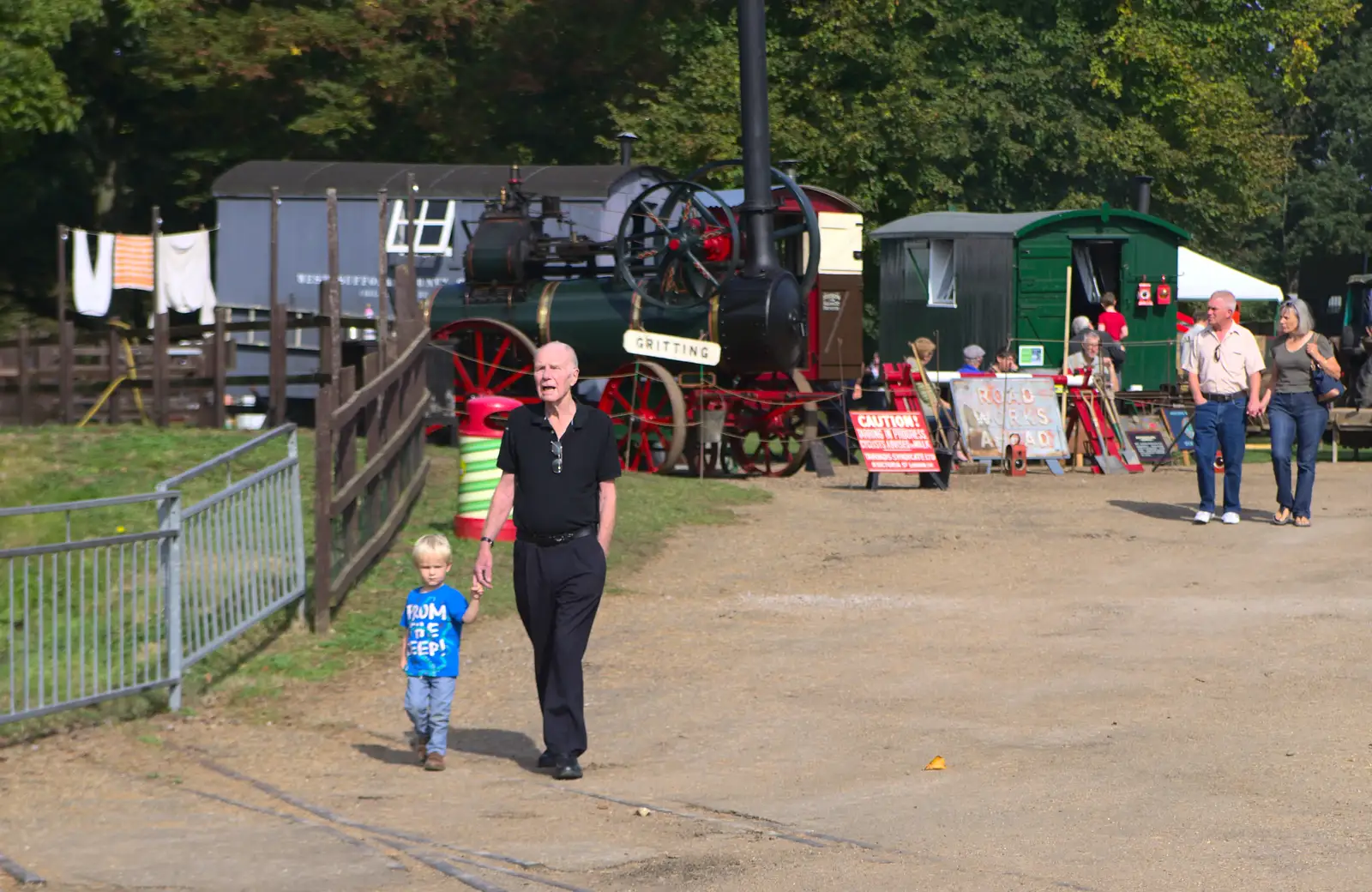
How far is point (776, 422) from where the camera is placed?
2062cm

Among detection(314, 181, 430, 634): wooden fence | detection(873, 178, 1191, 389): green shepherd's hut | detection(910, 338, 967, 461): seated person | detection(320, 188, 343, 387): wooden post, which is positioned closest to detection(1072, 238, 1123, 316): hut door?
detection(873, 178, 1191, 389): green shepherd's hut

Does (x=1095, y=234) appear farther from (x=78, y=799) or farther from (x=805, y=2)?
(x=78, y=799)

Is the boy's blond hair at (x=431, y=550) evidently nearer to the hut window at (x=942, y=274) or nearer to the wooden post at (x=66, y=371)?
the wooden post at (x=66, y=371)

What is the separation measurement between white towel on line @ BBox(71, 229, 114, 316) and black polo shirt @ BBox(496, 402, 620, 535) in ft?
74.4

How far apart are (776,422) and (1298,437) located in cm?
649

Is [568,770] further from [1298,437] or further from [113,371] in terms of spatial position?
[113,371]

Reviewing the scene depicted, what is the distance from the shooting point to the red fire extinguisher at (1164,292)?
28.8 metres

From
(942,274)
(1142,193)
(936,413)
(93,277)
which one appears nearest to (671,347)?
(936,413)

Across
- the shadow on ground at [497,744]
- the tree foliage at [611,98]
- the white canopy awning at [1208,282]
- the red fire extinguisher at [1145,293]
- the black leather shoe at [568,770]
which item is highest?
the tree foliage at [611,98]

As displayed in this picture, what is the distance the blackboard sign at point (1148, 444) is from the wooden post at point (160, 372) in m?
10.4

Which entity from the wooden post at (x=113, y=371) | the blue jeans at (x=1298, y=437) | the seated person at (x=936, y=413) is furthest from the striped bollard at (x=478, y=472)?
the wooden post at (x=113, y=371)

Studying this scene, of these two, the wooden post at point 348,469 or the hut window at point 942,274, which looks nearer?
the wooden post at point 348,469

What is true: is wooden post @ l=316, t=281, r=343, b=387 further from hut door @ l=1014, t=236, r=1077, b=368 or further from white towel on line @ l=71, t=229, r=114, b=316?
hut door @ l=1014, t=236, r=1077, b=368

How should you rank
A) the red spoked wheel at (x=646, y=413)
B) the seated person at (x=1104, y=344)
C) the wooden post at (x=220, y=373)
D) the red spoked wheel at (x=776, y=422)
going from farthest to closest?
the seated person at (x=1104, y=344)
the red spoked wheel at (x=776, y=422)
the wooden post at (x=220, y=373)
the red spoked wheel at (x=646, y=413)
